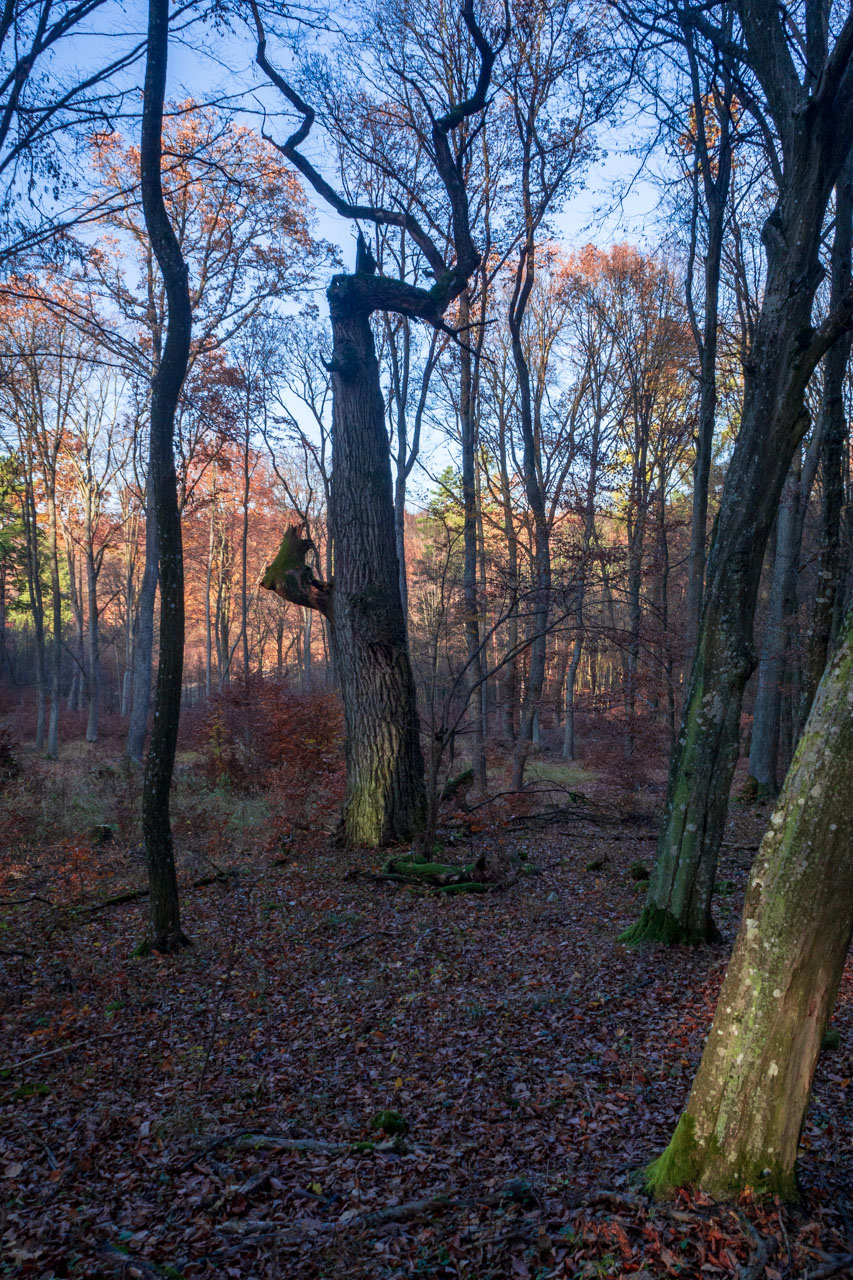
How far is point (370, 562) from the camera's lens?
9031mm

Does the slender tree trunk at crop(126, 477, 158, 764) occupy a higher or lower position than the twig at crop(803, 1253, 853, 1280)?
higher

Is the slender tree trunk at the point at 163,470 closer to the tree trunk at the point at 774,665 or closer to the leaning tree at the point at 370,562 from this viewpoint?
the leaning tree at the point at 370,562

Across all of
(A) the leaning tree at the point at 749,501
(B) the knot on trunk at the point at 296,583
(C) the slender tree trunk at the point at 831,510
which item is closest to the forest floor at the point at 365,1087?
(A) the leaning tree at the point at 749,501

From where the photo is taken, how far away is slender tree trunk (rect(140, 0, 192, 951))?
227 inches

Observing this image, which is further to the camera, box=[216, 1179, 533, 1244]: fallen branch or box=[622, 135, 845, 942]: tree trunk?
box=[622, 135, 845, 942]: tree trunk

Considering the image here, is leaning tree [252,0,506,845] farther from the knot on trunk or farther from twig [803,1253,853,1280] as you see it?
twig [803,1253,853,1280]

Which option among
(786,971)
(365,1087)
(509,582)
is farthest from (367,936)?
(509,582)

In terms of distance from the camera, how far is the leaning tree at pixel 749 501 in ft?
17.1

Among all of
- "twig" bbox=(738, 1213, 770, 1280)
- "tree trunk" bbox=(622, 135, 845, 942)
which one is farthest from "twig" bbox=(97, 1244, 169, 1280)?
"tree trunk" bbox=(622, 135, 845, 942)

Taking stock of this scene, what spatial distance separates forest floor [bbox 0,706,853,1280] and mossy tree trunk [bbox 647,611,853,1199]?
208 millimetres

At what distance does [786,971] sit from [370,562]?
7.23m

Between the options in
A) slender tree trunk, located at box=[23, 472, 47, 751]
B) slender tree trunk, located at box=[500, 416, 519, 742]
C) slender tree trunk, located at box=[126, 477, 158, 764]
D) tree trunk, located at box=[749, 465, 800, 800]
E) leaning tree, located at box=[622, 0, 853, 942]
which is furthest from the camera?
slender tree trunk, located at box=[23, 472, 47, 751]

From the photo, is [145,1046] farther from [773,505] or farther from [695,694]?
[773,505]

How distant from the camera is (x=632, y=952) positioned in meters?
5.70
